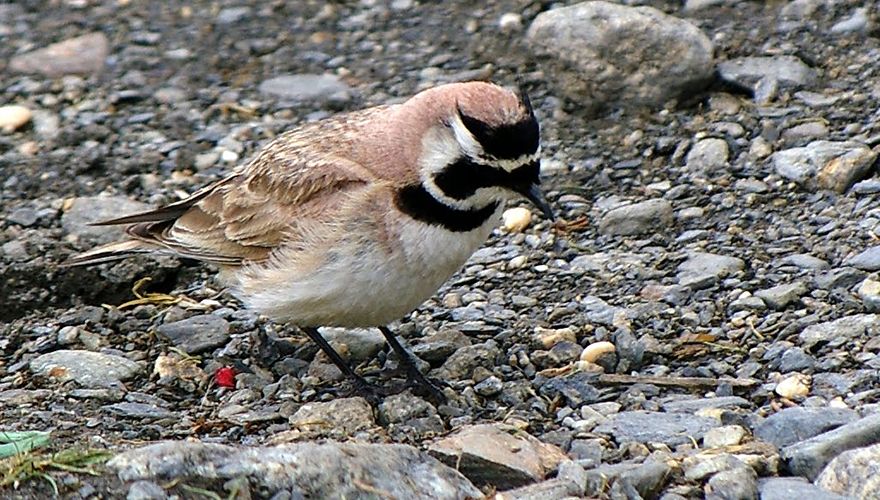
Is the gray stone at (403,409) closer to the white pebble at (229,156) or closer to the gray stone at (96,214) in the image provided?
the gray stone at (96,214)

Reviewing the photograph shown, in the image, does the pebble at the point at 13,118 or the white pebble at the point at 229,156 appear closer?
the white pebble at the point at 229,156

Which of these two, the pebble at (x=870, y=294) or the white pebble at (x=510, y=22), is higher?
the pebble at (x=870, y=294)

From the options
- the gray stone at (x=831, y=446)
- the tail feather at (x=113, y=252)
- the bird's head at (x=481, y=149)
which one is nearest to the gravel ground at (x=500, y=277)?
the gray stone at (x=831, y=446)

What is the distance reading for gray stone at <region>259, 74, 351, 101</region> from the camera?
9.50 meters

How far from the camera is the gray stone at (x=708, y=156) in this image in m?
7.97

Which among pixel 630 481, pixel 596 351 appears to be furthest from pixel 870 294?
pixel 630 481

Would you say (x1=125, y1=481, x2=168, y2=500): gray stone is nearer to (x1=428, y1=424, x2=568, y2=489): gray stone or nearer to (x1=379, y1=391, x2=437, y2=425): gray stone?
(x1=428, y1=424, x2=568, y2=489): gray stone

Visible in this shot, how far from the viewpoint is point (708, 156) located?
26.3 feet

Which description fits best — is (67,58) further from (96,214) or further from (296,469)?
(296,469)

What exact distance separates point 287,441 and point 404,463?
0.86 meters

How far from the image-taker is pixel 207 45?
10375mm

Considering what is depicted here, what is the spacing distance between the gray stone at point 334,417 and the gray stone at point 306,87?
373 cm

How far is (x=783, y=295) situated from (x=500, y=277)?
147 centimetres

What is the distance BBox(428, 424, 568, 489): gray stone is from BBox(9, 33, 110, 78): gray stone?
5.64 m
